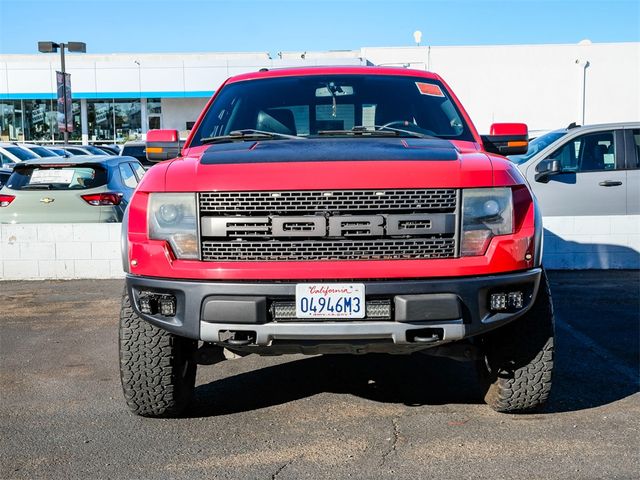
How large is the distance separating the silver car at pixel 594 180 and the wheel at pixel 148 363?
717 centimetres

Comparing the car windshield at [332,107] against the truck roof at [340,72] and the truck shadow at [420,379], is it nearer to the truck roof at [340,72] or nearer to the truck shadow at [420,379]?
the truck roof at [340,72]

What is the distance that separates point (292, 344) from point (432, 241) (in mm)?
829

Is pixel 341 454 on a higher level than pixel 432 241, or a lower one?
lower

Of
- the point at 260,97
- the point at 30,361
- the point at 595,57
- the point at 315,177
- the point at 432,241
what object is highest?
the point at 595,57

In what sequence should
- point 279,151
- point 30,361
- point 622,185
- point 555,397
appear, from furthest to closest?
point 622,185 < point 30,361 < point 555,397 < point 279,151

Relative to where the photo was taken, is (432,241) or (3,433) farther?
(3,433)

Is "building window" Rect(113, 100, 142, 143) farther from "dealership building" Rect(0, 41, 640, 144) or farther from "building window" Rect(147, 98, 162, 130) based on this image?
"building window" Rect(147, 98, 162, 130)

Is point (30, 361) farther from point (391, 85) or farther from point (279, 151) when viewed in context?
point (391, 85)

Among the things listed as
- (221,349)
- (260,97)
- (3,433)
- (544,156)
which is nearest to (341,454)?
A: (221,349)

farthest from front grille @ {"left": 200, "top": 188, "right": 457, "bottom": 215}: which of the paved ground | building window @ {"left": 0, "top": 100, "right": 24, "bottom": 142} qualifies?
building window @ {"left": 0, "top": 100, "right": 24, "bottom": 142}

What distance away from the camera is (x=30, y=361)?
18.6 feet

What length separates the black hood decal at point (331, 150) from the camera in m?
3.88

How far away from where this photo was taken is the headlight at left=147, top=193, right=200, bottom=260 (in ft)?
12.4

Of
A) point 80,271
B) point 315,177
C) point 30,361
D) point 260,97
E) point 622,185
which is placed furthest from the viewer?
point 622,185
